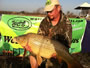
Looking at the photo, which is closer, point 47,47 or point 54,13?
point 47,47

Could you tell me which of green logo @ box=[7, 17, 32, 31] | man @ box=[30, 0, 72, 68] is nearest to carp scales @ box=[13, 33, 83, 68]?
man @ box=[30, 0, 72, 68]

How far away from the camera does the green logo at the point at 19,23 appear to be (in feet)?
20.2

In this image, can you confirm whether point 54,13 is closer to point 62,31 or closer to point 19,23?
point 62,31

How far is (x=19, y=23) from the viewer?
6.27m

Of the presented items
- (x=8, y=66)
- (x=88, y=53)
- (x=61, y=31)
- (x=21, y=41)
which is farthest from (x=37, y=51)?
(x=88, y=53)

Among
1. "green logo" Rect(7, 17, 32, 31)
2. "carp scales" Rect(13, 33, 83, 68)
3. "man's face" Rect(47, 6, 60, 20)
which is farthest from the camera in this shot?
"green logo" Rect(7, 17, 32, 31)

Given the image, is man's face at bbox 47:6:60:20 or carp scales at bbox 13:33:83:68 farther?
man's face at bbox 47:6:60:20

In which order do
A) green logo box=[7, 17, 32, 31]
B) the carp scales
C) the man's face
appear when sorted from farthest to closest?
green logo box=[7, 17, 32, 31] < the man's face < the carp scales

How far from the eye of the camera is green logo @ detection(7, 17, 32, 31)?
242 inches

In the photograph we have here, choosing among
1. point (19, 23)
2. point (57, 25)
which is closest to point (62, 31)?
point (57, 25)

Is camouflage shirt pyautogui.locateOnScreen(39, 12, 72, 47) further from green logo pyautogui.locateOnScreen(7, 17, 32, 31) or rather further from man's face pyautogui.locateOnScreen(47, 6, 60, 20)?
green logo pyautogui.locateOnScreen(7, 17, 32, 31)

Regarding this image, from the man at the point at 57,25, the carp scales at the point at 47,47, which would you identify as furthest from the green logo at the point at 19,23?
the carp scales at the point at 47,47

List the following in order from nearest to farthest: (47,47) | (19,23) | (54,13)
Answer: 1. (47,47)
2. (54,13)
3. (19,23)

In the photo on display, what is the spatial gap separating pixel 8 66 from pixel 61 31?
8.11 feet
